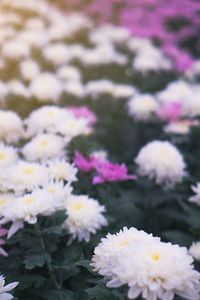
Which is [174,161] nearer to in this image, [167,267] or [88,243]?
[88,243]

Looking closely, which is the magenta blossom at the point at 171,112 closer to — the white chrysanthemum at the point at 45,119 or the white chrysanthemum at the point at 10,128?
the white chrysanthemum at the point at 45,119

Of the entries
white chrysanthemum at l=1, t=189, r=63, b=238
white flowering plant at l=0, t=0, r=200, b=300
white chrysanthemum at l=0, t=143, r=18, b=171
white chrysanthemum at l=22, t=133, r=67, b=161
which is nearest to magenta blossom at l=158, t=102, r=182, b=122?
white flowering plant at l=0, t=0, r=200, b=300

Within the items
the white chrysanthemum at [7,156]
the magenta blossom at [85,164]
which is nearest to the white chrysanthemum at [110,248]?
the magenta blossom at [85,164]

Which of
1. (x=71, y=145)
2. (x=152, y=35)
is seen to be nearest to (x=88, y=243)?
(x=71, y=145)

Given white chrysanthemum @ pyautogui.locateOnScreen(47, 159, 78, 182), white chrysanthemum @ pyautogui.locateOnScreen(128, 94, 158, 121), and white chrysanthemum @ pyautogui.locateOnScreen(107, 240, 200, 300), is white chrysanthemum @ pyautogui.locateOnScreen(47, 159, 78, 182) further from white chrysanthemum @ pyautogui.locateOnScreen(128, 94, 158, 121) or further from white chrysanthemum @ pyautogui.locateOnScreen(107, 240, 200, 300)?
white chrysanthemum @ pyautogui.locateOnScreen(128, 94, 158, 121)

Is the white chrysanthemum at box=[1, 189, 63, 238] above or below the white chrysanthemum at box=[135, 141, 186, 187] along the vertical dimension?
below

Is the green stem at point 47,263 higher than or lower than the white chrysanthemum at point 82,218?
lower
